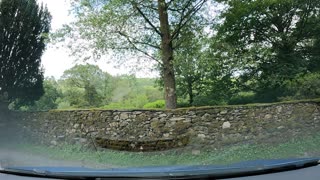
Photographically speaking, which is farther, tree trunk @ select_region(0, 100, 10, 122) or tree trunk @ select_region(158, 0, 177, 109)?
tree trunk @ select_region(158, 0, 177, 109)

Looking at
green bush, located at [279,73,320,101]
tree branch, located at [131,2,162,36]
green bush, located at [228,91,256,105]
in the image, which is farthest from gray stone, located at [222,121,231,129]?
tree branch, located at [131,2,162,36]

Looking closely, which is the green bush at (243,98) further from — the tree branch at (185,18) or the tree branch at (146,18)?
the tree branch at (146,18)

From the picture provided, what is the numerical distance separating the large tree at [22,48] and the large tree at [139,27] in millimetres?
1355

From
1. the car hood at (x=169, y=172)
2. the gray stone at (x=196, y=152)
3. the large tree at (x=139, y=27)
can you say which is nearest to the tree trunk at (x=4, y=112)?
the large tree at (x=139, y=27)

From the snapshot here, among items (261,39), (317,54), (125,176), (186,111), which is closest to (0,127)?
(186,111)

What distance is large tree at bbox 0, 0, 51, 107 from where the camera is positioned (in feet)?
30.8

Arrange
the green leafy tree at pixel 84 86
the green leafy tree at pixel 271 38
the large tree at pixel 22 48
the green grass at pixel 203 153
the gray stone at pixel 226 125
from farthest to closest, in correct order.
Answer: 1. the green leafy tree at pixel 271 38
2. the green leafy tree at pixel 84 86
3. the large tree at pixel 22 48
4. the gray stone at pixel 226 125
5. the green grass at pixel 203 153

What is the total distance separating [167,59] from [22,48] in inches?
174

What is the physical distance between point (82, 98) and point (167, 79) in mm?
2600

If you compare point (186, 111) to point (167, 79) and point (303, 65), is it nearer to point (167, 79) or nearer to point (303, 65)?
point (167, 79)

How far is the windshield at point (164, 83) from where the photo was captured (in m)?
7.39

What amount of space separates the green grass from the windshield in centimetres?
4

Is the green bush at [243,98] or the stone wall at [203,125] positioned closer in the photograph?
the stone wall at [203,125]

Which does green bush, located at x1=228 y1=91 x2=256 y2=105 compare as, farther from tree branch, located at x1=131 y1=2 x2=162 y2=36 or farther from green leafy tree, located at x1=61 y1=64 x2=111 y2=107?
green leafy tree, located at x1=61 y1=64 x2=111 y2=107
